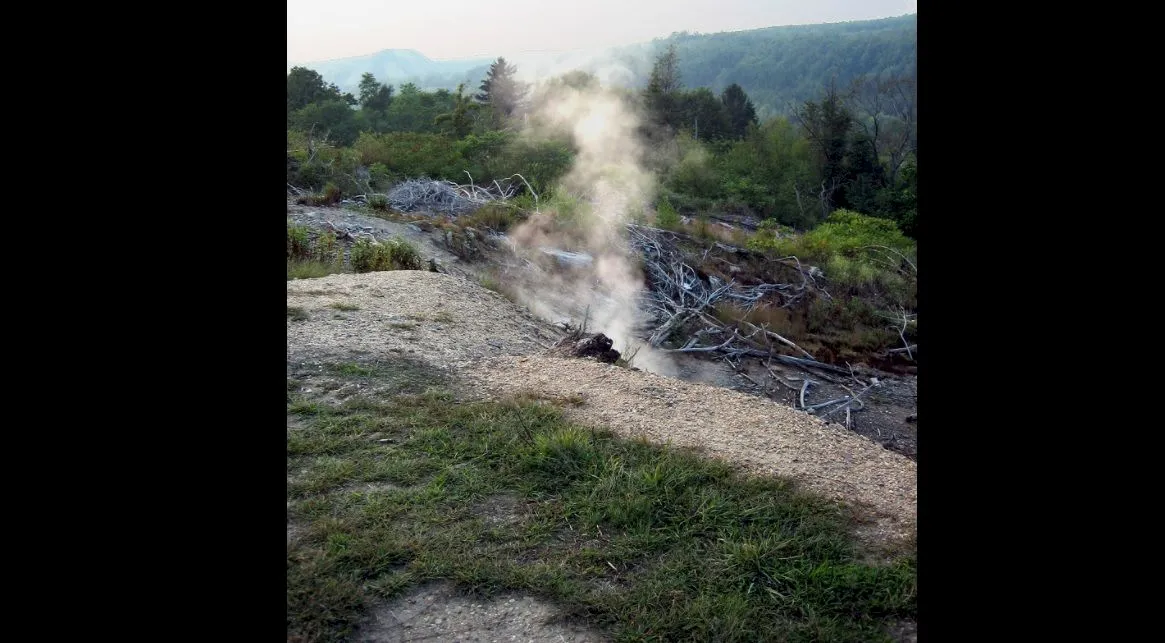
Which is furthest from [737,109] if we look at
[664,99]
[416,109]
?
[416,109]

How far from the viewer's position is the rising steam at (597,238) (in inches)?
335

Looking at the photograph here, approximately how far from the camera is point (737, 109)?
2452 centimetres

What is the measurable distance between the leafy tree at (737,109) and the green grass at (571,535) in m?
21.6

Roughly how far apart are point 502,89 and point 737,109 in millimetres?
6668

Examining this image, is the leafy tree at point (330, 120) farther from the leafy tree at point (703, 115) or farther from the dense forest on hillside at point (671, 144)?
the leafy tree at point (703, 115)

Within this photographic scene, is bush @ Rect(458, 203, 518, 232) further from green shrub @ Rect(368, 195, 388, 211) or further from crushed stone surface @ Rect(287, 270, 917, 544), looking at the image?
crushed stone surface @ Rect(287, 270, 917, 544)
